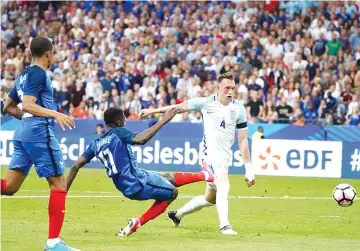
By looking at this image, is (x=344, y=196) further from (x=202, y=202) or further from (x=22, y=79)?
(x=22, y=79)

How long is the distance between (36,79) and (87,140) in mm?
17802

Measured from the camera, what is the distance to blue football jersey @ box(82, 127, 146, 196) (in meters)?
12.3

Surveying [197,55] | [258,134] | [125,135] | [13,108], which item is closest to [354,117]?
[258,134]

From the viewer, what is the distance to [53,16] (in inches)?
1453

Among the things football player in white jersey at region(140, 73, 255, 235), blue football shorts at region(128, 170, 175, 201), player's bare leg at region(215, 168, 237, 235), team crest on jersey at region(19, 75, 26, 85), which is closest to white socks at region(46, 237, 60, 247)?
team crest on jersey at region(19, 75, 26, 85)

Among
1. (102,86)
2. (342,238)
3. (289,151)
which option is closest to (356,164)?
(289,151)

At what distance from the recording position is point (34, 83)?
10555mm

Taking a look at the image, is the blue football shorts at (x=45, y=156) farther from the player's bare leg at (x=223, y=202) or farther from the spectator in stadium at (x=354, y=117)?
the spectator in stadium at (x=354, y=117)

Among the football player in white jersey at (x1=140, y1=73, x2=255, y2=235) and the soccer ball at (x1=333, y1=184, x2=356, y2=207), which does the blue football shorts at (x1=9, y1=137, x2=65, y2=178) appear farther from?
the soccer ball at (x1=333, y1=184, x2=356, y2=207)

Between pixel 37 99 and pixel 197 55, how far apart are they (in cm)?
2240

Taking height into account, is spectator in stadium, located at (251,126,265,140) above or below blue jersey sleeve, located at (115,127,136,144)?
below

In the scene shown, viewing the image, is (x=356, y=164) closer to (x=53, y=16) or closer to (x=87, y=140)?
(x=87, y=140)

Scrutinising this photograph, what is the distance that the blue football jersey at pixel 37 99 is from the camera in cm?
1057

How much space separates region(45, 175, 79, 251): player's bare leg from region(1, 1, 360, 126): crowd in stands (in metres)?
19.2
